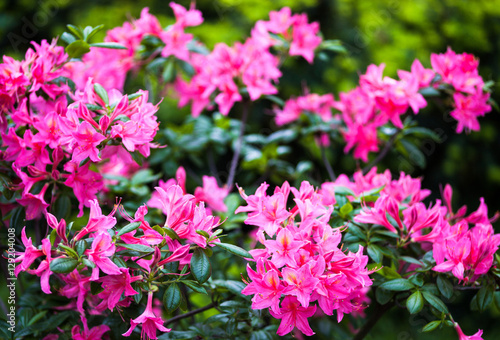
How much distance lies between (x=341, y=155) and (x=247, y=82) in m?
1.79

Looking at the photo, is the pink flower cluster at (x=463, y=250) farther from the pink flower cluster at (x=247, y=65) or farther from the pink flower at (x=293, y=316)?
the pink flower cluster at (x=247, y=65)

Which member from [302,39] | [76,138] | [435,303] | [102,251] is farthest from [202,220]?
[302,39]

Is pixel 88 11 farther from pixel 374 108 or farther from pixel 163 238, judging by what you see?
pixel 163 238

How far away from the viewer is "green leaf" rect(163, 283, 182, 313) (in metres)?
0.98

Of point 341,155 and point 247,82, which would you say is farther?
point 341,155

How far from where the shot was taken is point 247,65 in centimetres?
167

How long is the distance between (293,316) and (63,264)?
0.44 metres

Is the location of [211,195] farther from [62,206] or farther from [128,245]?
[128,245]

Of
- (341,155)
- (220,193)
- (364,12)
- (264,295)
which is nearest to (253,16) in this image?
(364,12)

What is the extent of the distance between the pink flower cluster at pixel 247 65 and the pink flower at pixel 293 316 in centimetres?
79

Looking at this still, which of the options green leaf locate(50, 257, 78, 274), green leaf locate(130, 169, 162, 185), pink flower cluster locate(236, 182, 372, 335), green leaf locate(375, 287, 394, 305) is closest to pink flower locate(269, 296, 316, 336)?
pink flower cluster locate(236, 182, 372, 335)

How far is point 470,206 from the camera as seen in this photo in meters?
3.49

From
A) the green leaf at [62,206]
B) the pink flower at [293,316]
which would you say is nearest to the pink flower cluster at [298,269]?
the pink flower at [293,316]

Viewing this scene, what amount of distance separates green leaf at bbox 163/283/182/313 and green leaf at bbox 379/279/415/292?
18.0 inches
